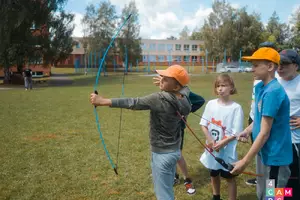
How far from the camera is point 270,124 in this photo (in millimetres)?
2363

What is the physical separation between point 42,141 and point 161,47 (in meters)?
78.0

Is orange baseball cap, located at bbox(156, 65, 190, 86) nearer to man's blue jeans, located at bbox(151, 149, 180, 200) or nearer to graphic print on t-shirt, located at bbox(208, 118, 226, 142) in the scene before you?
man's blue jeans, located at bbox(151, 149, 180, 200)

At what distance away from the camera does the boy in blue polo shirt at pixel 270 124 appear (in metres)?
2.36

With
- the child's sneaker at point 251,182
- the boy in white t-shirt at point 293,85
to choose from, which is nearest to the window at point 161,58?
the child's sneaker at point 251,182

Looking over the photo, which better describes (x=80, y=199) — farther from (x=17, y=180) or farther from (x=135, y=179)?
(x=17, y=180)

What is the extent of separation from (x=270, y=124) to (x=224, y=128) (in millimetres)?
1071

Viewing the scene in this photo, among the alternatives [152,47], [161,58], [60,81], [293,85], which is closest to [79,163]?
[293,85]

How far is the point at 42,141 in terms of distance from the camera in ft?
23.0

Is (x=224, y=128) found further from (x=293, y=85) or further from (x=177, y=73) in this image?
(x=177, y=73)

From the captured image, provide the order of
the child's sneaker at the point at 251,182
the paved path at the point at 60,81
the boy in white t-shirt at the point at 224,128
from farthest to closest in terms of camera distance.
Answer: the paved path at the point at 60,81
the child's sneaker at the point at 251,182
the boy in white t-shirt at the point at 224,128

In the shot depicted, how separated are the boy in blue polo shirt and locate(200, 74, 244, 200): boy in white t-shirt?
2.41 feet

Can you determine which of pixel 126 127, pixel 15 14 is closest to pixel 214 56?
pixel 15 14

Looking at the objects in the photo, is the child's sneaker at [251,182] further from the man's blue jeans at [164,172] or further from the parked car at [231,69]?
the parked car at [231,69]

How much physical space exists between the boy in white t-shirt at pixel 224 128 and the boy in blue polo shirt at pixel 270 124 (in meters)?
0.73
